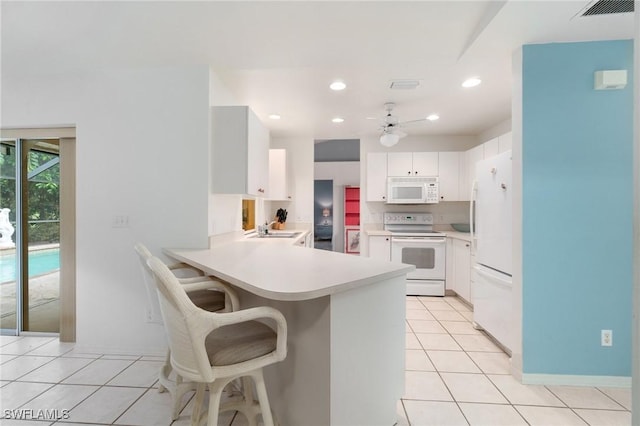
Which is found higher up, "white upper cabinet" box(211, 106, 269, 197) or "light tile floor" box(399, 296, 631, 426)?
"white upper cabinet" box(211, 106, 269, 197)

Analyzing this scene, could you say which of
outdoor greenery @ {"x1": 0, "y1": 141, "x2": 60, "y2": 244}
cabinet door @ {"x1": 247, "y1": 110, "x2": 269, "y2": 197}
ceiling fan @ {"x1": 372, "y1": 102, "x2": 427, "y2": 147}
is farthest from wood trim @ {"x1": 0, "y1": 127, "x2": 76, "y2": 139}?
ceiling fan @ {"x1": 372, "y1": 102, "x2": 427, "y2": 147}

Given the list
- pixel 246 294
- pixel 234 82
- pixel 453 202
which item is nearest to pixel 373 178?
pixel 453 202

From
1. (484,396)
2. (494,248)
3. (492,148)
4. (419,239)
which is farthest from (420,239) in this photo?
(484,396)

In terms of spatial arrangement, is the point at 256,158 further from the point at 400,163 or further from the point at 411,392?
the point at 400,163

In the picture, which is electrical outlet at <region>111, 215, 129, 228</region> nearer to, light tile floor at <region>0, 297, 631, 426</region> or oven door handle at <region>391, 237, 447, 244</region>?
light tile floor at <region>0, 297, 631, 426</region>

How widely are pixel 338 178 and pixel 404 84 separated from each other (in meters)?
4.92

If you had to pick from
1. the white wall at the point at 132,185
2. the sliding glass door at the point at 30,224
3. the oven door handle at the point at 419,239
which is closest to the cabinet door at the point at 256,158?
the white wall at the point at 132,185

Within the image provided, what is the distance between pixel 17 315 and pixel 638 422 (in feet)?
14.0

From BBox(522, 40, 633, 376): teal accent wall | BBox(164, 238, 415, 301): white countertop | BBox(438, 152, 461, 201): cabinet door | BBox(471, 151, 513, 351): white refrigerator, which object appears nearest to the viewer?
BBox(164, 238, 415, 301): white countertop

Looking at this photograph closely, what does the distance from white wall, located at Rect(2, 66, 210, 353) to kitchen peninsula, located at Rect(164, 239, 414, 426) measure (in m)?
1.06

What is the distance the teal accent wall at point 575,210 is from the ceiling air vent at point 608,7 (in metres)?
0.31

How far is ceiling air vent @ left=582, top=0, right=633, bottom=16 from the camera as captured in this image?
168 cm

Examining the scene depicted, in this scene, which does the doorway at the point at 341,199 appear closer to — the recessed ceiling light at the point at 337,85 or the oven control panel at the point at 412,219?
the oven control panel at the point at 412,219

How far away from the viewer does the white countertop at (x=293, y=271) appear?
47.7 inches
